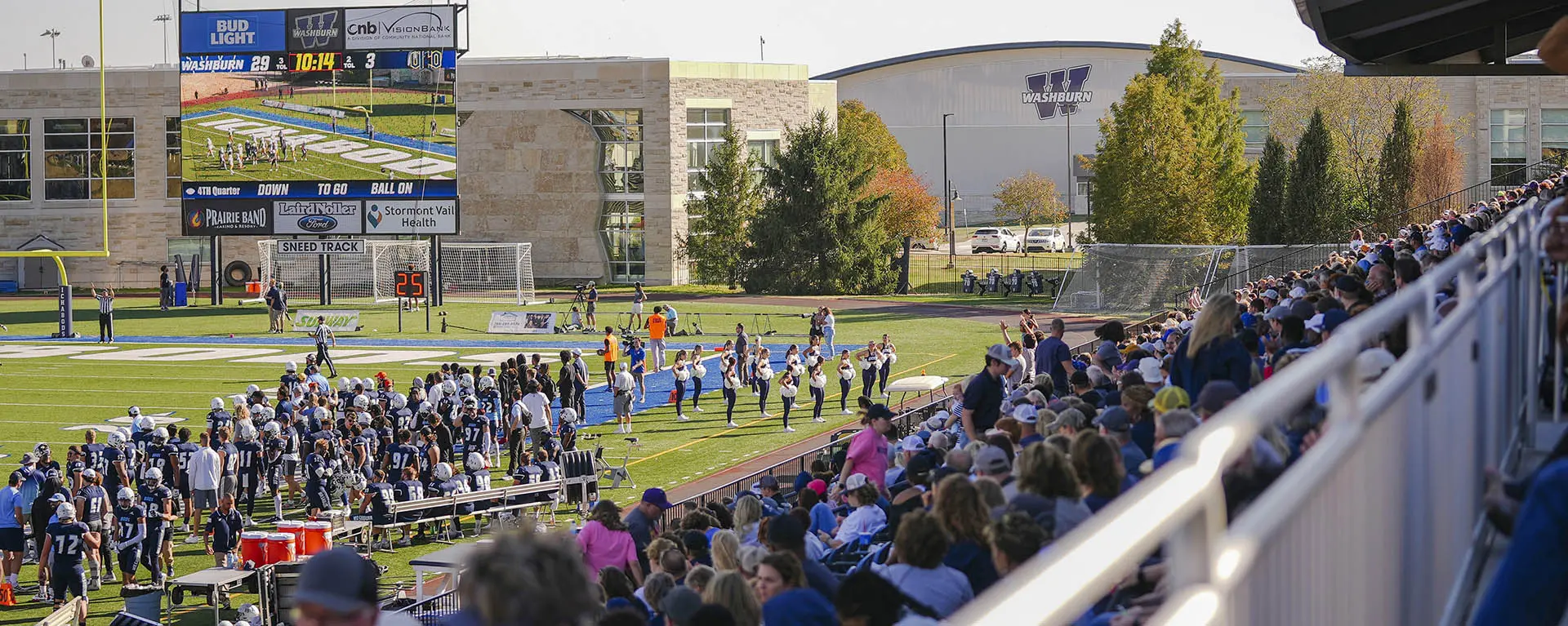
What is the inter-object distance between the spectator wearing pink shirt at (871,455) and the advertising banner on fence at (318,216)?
38498mm

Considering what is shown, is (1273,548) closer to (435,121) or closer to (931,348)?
(931,348)

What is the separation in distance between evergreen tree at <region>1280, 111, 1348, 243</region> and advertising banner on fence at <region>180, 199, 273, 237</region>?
3048 cm

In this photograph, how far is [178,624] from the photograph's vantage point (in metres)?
14.7

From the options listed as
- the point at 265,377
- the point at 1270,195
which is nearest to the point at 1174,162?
the point at 1270,195

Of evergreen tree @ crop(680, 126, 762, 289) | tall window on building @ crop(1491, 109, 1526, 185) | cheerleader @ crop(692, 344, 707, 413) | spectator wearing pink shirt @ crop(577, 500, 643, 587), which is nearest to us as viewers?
spectator wearing pink shirt @ crop(577, 500, 643, 587)

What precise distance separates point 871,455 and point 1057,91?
89306 mm

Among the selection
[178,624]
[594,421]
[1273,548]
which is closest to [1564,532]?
[1273,548]

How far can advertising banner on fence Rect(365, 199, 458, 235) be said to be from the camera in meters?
47.6

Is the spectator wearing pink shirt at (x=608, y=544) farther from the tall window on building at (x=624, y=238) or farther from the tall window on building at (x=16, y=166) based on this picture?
the tall window on building at (x=16, y=166)

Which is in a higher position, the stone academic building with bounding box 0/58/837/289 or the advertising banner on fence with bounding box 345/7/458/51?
the advertising banner on fence with bounding box 345/7/458/51

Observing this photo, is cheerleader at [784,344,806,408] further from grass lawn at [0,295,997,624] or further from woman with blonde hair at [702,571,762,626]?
woman with blonde hair at [702,571,762,626]

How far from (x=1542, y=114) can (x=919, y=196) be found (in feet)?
87.1

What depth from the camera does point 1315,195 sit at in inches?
1710

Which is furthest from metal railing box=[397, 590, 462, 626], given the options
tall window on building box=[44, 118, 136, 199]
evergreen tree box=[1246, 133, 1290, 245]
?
tall window on building box=[44, 118, 136, 199]
